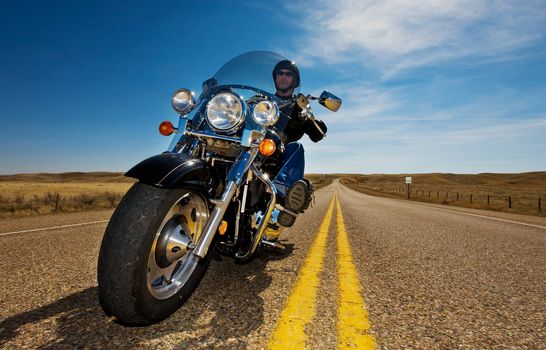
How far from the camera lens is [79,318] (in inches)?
63.6

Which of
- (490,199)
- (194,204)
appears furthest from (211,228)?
(490,199)

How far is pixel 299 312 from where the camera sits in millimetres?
1718

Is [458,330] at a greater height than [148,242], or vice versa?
[148,242]

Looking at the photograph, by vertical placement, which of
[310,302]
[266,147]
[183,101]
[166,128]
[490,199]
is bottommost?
[490,199]

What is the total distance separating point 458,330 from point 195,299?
4.97 feet

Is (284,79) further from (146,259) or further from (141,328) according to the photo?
(141,328)

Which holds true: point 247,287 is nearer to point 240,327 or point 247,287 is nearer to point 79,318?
point 240,327

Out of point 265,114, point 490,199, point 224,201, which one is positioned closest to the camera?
point 224,201

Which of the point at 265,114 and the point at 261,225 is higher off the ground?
the point at 265,114

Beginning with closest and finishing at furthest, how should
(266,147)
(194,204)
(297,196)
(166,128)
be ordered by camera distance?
(194,204), (266,147), (166,128), (297,196)

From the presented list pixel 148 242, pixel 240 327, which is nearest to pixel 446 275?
pixel 240 327

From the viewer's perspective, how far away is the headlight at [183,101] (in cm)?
250

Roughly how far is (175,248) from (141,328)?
0.43 metres

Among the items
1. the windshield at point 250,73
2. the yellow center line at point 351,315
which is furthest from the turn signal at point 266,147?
the yellow center line at point 351,315
